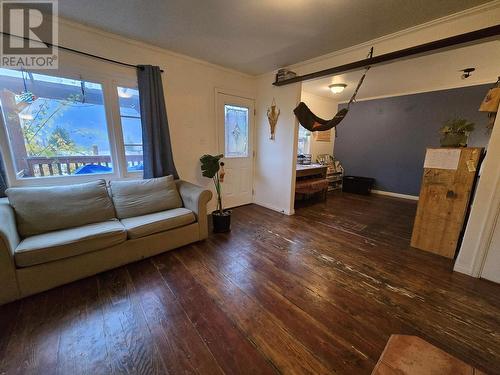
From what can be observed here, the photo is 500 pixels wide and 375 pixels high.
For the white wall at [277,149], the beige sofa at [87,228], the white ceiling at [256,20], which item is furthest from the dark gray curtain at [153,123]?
the white wall at [277,149]

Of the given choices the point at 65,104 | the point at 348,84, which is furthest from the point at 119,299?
the point at 348,84

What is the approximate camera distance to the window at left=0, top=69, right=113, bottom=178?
6.63 ft

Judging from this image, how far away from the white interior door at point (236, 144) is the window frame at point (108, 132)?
4.52ft

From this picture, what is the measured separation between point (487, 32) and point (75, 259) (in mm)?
3975

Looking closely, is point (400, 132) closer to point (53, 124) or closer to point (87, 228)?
point (87, 228)

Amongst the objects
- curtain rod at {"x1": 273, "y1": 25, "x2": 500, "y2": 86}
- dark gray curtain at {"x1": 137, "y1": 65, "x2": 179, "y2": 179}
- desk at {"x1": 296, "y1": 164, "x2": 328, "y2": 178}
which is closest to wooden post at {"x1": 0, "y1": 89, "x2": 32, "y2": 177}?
dark gray curtain at {"x1": 137, "y1": 65, "x2": 179, "y2": 179}

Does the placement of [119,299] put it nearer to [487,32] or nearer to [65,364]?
[65,364]

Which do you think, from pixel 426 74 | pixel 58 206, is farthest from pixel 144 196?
pixel 426 74

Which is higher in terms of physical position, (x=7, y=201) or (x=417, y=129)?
(x=417, y=129)

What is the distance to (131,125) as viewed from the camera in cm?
270

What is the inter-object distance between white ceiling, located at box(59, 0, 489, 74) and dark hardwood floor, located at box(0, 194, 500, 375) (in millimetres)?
2430

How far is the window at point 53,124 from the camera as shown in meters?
2.02

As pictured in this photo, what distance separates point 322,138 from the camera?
223 inches

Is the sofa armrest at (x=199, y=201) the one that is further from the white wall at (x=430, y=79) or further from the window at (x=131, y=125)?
the white wall at (x=430, y=79)
